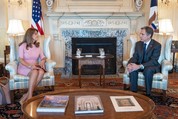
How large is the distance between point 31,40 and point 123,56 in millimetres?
2546

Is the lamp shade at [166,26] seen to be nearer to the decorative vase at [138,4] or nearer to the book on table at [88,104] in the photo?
the decorative vase at [138,4]

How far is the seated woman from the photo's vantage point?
3734 mm

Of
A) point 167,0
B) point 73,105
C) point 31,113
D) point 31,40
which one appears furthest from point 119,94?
point 167,0

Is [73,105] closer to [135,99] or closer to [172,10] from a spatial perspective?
[135,99]

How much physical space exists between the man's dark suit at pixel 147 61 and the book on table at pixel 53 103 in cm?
148

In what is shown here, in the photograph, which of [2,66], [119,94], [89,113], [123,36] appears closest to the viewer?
[89,113]

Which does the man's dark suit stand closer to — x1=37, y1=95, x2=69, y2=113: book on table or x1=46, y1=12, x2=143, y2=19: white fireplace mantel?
x1=37, y1=95, x2=69, y2=113: book on table

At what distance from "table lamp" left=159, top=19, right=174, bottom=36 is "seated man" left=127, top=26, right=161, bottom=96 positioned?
5.13ft

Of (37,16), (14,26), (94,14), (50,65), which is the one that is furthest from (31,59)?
(94,14)

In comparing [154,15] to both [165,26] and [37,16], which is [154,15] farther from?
[37,16]

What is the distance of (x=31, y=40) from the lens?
3.94 m

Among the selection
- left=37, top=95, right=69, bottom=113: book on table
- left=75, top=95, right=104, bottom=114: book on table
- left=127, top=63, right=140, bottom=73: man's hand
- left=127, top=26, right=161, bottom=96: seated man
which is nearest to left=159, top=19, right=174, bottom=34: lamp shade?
left=127, top=26, right=161, bottom=96: seated man

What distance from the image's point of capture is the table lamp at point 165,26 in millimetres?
5375

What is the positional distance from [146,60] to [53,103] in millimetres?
2015
